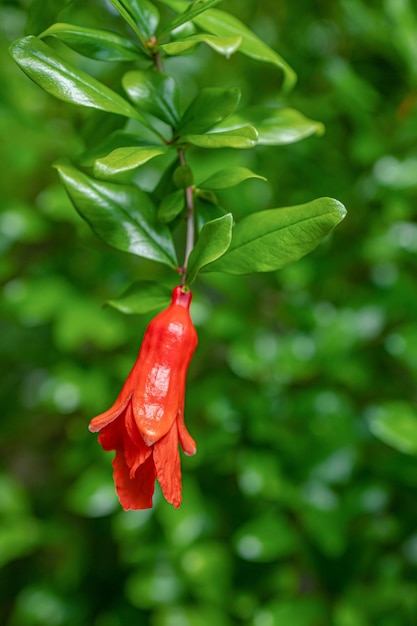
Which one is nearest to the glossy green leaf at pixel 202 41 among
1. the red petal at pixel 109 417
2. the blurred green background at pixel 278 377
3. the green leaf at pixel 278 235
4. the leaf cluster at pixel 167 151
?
the leaf cluster at pixel 167 151

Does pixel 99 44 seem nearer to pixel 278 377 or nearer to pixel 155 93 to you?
pixel 155 93

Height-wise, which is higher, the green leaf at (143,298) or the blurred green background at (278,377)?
the green leaf at (143,298)

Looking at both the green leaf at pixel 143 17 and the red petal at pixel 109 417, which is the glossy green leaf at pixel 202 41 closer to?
the green leaf at pixel 143 17

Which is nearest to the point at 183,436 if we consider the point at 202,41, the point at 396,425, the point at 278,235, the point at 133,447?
the point at 133,447

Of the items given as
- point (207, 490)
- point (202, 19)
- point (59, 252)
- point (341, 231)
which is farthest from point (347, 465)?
point (202, 19)

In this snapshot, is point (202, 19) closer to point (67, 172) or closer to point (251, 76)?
point (67, 172)

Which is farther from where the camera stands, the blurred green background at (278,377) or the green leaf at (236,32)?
the blurred green background at (278,377)

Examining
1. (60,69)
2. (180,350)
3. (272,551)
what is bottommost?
(272,551)
